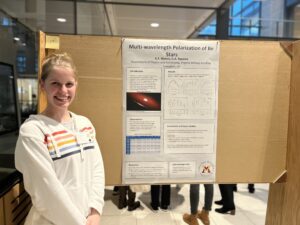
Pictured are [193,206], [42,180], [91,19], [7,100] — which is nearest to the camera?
[42,180]

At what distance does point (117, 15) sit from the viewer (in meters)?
3.93

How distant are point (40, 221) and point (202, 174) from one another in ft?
2.95

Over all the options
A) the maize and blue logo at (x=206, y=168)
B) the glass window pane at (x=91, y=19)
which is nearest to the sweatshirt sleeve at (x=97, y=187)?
the maize and blue logo at (x=206, y=168)

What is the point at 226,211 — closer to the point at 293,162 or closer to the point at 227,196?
the point at 227,196

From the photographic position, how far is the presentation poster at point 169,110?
4.82 ft

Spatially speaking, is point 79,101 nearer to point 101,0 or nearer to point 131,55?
point 131,55

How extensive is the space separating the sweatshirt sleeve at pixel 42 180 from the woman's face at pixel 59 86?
0.14 metres

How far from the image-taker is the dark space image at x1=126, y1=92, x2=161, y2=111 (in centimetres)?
147

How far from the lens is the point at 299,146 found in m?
1.51

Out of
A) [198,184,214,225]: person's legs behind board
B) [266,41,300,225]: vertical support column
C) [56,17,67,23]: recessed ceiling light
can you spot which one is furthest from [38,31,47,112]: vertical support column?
[56,17,67,23]: recessed ceiling light

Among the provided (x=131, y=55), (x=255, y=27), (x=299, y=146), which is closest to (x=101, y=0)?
(x=255, y=27)

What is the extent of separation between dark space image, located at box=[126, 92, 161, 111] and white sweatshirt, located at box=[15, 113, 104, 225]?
369mm

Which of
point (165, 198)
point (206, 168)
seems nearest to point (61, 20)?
point (165, 198)

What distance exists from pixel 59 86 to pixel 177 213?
2507 millimetres
